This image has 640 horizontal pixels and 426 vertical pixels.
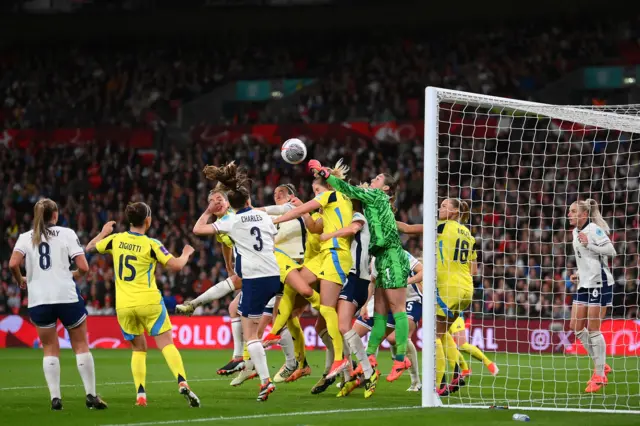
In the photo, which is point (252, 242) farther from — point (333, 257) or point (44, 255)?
point (44, 255)

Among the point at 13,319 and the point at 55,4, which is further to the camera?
the point at 55,4

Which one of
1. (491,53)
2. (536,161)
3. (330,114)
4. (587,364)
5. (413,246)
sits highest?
(491,53)

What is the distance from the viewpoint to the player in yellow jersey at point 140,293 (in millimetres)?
9102

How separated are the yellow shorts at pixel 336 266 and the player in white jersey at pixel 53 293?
8.16 ft

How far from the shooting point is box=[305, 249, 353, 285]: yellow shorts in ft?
33.1

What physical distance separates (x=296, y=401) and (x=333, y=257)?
1.56 m

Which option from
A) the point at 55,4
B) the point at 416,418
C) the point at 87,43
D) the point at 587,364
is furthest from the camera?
the point at 87,43

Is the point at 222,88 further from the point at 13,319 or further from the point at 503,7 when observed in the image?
the point at 13,319

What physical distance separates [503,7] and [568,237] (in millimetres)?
10915

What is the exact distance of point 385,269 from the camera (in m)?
9.99

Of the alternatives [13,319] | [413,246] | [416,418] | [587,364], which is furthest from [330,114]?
[416,418]

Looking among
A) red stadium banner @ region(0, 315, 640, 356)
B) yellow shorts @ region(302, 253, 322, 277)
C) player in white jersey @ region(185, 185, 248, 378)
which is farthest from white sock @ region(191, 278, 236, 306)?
red stadium banner @ region(0, 315, 640, 356)

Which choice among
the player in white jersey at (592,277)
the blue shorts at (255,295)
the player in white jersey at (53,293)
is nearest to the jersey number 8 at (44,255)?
the player in white jersey at (53,293)

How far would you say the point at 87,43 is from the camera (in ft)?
110
